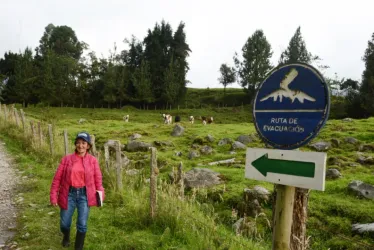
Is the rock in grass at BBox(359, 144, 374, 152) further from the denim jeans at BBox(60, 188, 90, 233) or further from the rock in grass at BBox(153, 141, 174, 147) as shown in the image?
the denim jeans at BBox(60, 188, 90, 233)

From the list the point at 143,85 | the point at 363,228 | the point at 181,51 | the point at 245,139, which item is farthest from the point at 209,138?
the point at 181,51

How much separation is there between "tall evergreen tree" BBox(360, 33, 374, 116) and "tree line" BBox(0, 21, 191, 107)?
90.0ft

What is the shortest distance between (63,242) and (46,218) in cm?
139

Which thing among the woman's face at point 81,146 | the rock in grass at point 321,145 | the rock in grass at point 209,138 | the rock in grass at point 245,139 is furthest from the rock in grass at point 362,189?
the rock in grass at point 209,138

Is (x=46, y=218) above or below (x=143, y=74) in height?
below

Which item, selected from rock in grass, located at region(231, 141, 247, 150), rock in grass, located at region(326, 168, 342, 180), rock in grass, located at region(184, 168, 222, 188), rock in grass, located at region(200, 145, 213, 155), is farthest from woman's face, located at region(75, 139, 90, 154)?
rock in grass, located at region(231, 141, 247, 150)

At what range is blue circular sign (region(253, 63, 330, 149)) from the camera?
2.12 metres

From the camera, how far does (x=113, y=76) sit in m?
52.6

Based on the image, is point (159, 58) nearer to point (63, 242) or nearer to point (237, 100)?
point (237, 100)

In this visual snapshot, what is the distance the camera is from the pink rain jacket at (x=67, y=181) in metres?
4.73

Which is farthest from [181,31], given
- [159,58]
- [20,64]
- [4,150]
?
[4,150]

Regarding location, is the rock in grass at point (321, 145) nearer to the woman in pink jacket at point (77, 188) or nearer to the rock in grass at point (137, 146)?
the rock in grass at point (137, 146)

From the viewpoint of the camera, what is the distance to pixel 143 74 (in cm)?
5184

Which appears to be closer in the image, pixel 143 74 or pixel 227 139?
pixel 227 139
